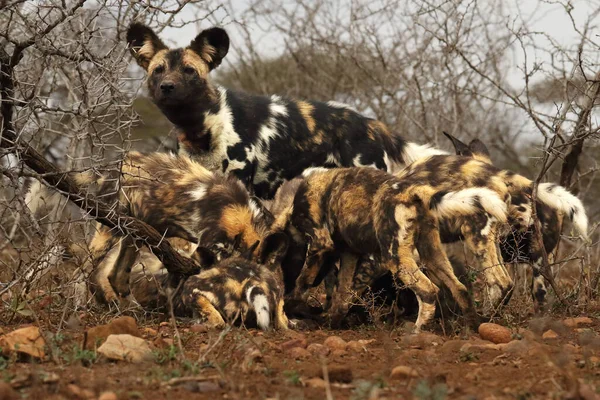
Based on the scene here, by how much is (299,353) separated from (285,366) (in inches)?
11.1

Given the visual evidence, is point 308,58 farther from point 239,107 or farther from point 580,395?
point 580,395

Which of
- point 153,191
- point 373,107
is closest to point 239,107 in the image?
point 153,191

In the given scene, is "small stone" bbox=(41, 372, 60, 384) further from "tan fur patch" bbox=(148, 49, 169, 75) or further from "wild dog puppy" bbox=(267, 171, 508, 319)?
"tan fur patch" bbox=(148, 49, 169, 75)

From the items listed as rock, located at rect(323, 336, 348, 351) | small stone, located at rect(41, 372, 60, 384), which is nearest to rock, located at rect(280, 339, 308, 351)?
rock, located at rect(323, 336, 348, 351)

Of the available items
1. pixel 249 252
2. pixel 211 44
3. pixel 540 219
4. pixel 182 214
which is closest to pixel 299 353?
pixel 249 252

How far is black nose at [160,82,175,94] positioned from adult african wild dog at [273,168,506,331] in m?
1.32

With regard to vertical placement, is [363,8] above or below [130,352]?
above

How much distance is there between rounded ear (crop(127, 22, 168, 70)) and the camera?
22.3 feet

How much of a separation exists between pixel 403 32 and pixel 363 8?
563 mm

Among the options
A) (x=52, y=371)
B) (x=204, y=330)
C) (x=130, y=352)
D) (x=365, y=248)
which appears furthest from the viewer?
(x=365, y=248)

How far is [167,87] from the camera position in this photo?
22.8 feet

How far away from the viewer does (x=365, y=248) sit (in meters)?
5.82

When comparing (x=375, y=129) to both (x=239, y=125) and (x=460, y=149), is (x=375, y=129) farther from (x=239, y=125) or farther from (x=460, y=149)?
(x=239, y=125)

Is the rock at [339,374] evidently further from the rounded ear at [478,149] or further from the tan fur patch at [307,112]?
the tan fur patch at [307,112]
